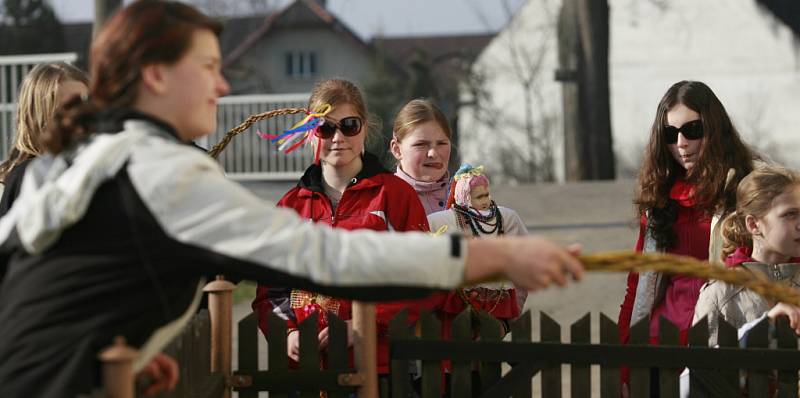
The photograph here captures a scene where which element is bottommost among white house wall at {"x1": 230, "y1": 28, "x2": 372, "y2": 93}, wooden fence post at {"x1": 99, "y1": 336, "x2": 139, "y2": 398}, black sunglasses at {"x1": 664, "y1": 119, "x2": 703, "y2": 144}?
wooden fence post at {"x1": 99, "y1": 336, "x2": 139, "y2": 398}

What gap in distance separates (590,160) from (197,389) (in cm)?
1843

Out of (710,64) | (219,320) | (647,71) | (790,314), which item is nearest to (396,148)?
(219,320)

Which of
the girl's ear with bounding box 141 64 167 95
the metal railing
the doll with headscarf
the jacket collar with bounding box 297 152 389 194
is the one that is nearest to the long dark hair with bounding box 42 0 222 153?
the girl's ear with bounding box 141 64 167 95

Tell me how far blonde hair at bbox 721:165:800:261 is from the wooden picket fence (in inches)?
18.9

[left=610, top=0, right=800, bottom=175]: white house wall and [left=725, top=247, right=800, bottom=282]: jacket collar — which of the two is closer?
[left=725, top=247, right=800, bottom=282]: jacket collar

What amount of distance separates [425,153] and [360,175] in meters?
0.58

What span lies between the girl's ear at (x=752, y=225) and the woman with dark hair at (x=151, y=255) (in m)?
2.12

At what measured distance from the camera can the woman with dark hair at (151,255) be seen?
246cm

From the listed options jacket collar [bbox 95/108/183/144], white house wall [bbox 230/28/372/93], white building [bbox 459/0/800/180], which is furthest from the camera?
white house wall [bbox 230/28/372/93]

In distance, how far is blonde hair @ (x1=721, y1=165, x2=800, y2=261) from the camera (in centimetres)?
441

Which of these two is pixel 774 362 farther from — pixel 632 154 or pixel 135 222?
pixel 632 154

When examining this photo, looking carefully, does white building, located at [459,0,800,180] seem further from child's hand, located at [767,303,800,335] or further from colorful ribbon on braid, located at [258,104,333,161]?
child's hand, located at [767,303,800,335]

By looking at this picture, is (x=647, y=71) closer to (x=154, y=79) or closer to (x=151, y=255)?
(x=154, y=79)

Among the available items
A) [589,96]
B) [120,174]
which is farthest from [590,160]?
[120,174]
